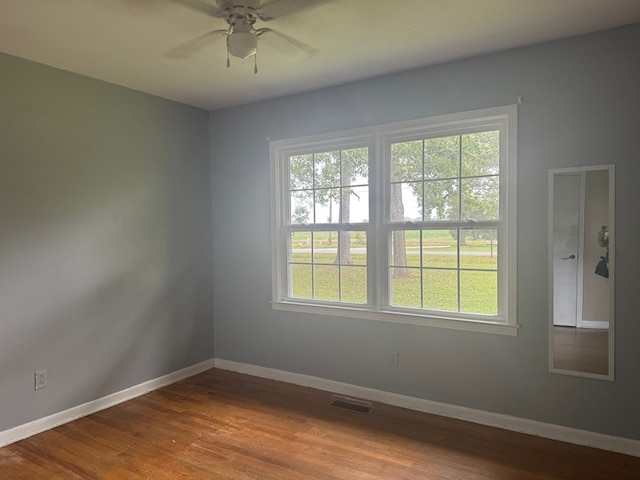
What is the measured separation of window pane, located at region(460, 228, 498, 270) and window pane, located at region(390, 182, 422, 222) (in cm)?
39

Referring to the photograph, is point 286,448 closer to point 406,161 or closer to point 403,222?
point 403,222

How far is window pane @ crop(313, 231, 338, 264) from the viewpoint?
363 cm

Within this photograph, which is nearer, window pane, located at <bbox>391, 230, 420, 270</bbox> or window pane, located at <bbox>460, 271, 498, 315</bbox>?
window pane, located at <bbox>460, 271, 498, 315</bbox>

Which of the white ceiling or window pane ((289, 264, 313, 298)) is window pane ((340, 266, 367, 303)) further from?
the white ceiling

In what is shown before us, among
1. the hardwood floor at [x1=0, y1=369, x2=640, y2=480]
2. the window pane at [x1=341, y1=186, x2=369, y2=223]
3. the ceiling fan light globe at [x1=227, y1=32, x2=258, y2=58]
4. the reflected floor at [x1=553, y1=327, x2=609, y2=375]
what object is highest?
the ceiling fan light globe at [x1=227, y1=32, x2=258, y2=58]

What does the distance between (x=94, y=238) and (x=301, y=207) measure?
1.69 m

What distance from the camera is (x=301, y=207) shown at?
380 cm

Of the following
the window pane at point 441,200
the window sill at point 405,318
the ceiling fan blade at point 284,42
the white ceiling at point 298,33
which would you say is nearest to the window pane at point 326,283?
the window sill at point 405,318

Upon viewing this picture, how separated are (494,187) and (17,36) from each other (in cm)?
315

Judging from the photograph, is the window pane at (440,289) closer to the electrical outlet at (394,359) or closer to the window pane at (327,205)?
the electrical outlet at (394,359)

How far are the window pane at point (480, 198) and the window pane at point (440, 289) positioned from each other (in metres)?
0.45

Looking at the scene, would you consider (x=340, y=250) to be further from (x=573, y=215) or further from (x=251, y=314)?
(x=573, y=215)

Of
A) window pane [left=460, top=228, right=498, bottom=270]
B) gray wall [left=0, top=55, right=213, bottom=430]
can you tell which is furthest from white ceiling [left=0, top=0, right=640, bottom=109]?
window pane [left=460, top=228, right=498, bottom=270]

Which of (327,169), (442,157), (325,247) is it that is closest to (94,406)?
(325,247)
